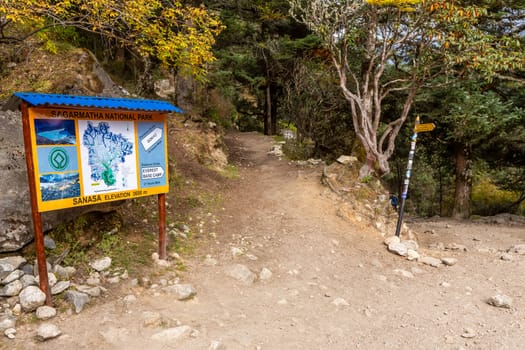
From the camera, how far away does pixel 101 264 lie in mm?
4668

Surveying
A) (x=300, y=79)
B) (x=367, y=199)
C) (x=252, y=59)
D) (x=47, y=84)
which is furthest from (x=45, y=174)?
(x=252, y=59)

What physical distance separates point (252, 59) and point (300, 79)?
14.4 feet

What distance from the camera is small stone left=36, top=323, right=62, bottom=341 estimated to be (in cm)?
334

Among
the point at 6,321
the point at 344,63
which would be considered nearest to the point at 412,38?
the point at 344,63

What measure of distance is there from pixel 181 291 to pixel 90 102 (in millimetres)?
2867

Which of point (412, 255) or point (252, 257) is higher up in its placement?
point (252, 257)

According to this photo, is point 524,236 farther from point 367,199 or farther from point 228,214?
point 228,214

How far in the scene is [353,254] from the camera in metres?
6.94

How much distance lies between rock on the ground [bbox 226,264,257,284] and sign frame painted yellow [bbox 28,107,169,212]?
5.96ft

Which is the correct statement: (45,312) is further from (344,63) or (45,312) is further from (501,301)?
(344,63)

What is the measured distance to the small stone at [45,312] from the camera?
3.65 m

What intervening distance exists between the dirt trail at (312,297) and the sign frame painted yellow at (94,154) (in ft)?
4.76

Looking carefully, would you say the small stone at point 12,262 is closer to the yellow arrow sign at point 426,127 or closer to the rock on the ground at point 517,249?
the yellow arrow sign at point 426,127

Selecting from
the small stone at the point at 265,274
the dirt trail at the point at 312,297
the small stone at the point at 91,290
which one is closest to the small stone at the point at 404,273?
the dirt trail at the point at 312,297
